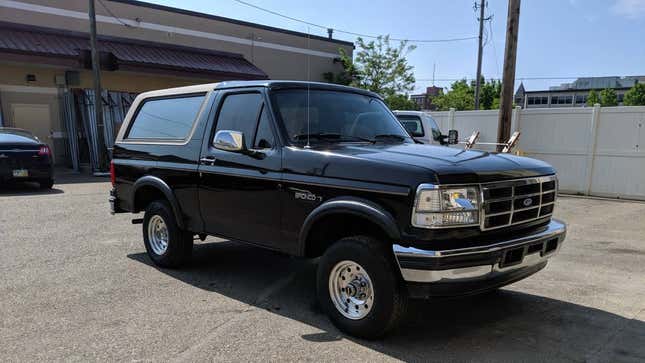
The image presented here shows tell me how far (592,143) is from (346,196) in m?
11.2

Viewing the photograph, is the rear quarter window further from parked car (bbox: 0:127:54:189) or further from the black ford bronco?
parked car (bbox: 0:127:54:189)

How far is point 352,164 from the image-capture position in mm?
3758

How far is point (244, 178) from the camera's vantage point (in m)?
4.58

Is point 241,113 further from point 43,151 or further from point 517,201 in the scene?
point 43,151

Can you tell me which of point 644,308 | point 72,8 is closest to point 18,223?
point 644,308

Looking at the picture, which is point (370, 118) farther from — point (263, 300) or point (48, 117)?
point (48, 117)

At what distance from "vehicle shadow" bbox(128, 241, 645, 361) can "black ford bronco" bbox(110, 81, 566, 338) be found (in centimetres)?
34

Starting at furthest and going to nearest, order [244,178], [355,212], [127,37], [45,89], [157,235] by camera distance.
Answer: [127,37] < [45,89] < [157,235] < [244,178] < [355,212]

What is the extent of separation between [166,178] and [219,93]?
1.17 metres

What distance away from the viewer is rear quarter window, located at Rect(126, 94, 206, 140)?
17.5 feet

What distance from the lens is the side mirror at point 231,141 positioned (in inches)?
169

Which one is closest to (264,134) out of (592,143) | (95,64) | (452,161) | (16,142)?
(452,161)

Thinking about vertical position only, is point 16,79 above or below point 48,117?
above

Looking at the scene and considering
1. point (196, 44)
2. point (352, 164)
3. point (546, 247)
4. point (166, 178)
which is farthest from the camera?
point (196, 44)
